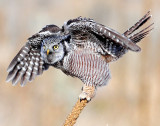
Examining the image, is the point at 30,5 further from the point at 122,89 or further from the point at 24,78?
the point at 24,78

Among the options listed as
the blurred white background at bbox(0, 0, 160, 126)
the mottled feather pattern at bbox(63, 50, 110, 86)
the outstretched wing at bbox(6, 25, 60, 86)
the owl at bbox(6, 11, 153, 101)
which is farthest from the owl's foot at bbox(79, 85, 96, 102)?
the blurred white background at bbox(0, 0, 160, 126)

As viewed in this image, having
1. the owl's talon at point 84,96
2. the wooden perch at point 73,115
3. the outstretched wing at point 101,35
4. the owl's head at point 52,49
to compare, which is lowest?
the wooden perch at point 73,115

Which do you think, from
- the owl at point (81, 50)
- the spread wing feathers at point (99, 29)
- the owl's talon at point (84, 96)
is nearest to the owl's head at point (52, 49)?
the owl at point (81, 50)

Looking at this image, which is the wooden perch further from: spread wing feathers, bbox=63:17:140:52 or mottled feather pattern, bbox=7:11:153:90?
spread wing feathers, bbox=63:17:140:52

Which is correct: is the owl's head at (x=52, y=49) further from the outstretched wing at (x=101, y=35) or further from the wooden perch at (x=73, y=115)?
the wooden perch at (x=73, y=115)

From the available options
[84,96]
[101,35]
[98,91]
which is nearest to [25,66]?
[101,35]

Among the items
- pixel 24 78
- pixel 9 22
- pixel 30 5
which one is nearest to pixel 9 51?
pixel 9 22
